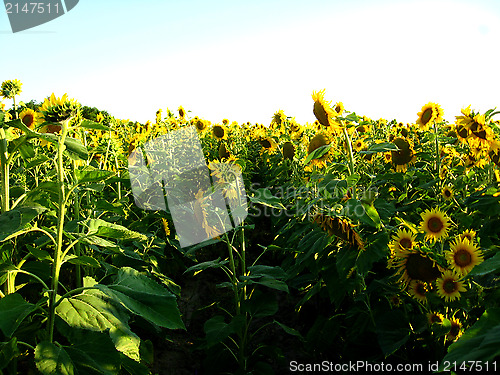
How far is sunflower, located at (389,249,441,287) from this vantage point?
1.78 m

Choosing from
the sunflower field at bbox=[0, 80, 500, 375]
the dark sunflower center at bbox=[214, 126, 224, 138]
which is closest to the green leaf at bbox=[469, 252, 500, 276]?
the sunflower field at bbox=[0, 80, 500, 375]

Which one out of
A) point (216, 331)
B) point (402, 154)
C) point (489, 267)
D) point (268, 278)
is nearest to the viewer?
point (489, 267)

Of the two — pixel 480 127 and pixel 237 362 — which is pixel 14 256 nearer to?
pixel 237 362

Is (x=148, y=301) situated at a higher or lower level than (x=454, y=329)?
higher

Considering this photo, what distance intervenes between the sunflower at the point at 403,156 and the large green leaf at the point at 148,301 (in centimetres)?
251

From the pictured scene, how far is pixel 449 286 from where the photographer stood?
1.71 m

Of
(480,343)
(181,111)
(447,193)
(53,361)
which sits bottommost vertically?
(447,193)

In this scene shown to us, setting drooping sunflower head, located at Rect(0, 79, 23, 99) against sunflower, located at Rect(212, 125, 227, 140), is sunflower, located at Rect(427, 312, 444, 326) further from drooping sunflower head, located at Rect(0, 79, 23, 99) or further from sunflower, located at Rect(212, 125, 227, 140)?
drooping sunflower head, located at Rect(0, 79, 23, 99)

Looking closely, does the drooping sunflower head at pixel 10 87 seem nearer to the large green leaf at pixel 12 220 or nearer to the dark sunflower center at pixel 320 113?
the dark sunflower center at pixel 320 113

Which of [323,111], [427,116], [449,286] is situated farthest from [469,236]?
[427,116]

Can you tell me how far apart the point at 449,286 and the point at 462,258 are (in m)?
0.13

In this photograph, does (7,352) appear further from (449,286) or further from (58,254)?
(449,286)

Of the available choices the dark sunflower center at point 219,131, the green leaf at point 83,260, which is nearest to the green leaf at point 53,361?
the green leaf at point 83,260

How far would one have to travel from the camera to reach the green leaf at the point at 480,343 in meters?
0.59
